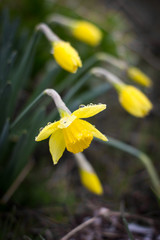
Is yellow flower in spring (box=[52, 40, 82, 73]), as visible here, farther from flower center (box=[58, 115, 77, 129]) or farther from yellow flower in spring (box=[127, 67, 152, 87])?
yellow flower in spring (box=[127, 67, 152, 87])

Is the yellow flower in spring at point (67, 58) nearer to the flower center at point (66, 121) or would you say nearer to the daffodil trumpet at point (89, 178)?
the flower center at point (66, 121)

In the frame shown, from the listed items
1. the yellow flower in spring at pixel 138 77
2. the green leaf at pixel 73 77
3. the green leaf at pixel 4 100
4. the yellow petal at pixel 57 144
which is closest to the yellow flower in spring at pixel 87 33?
the green leaf at pixel 73 77

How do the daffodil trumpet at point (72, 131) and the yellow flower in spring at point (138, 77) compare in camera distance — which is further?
the yellow flower in spring at point (138, 77)

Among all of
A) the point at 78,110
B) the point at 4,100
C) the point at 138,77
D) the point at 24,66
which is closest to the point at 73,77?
the point at 24,66

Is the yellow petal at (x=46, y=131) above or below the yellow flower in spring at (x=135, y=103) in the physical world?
above

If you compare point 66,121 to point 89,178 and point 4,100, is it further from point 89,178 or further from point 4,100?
point 89,178

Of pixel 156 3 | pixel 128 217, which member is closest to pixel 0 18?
pixel 128 217
